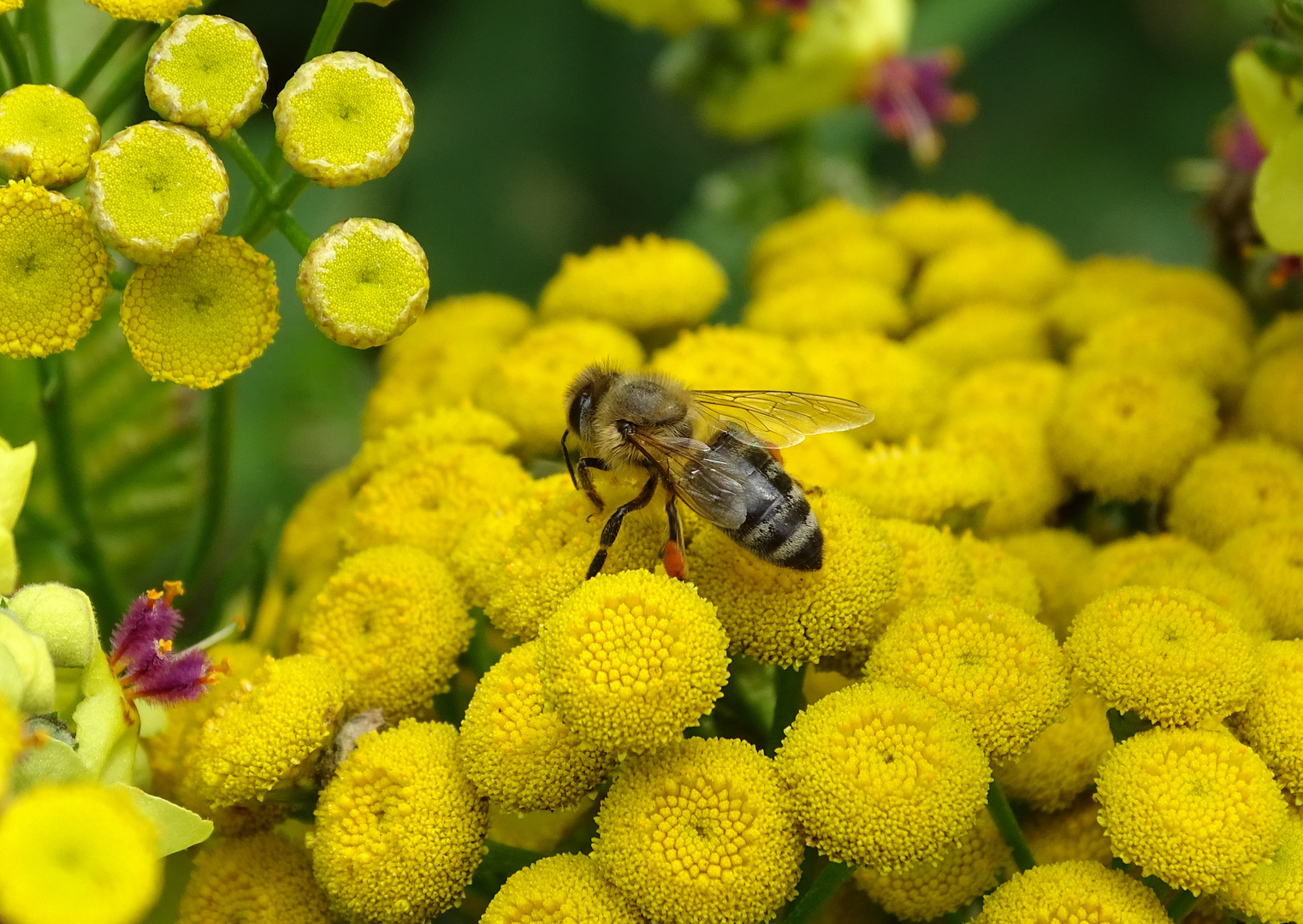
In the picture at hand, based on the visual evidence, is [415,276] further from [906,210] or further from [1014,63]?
[1014,63]

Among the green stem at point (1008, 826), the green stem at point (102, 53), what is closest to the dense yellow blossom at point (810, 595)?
the green stem at point (1008, 826)

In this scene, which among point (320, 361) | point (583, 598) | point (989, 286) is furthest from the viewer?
point (320, 361)

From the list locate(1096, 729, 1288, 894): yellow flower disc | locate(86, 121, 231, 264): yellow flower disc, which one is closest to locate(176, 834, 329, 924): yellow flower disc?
locate(86, 121, 231, 264): yellow flower disc

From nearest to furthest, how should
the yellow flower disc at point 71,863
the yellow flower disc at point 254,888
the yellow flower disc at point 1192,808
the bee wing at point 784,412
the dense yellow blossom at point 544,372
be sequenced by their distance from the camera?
the yellow flower disc at point 71,863 → the yellow flower disc at point 1192,808 → the yellow flower disc at point 254,888 → the bee wing at point 784,412 → the dense yellow blossom at point 544,372

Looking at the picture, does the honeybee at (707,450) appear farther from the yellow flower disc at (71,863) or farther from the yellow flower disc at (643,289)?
the yellow flower disc at (71,863)

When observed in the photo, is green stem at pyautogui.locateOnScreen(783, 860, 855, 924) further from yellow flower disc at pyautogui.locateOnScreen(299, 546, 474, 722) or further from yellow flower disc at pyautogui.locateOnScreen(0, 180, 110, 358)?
yellow flower disc at pyautogui.locateOnScreen(0, 180, 110, 358)

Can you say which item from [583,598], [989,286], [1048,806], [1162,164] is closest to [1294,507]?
[1048,806]

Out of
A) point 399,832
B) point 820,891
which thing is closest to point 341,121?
point 399,832
